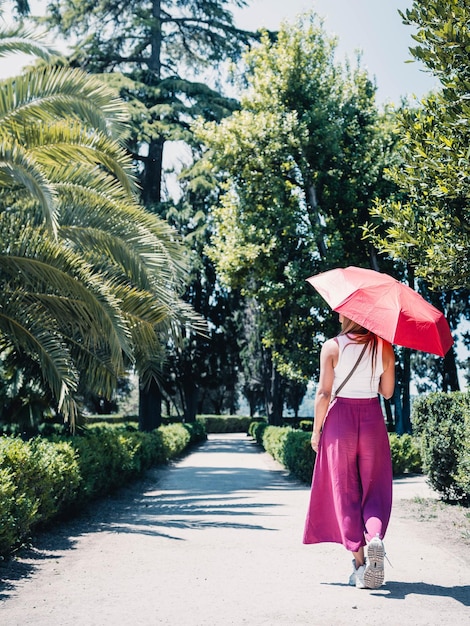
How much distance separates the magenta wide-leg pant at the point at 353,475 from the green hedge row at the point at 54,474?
8.42ft

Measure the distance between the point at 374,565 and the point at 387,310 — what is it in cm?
173

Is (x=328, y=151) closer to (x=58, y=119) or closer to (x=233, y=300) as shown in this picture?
(x=58, y=119)

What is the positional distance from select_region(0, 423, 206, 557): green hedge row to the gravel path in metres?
0.29

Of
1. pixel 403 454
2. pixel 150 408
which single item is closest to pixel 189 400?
pixel 150 408

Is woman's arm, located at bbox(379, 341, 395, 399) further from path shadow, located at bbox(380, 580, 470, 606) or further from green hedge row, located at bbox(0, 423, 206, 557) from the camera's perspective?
green hedge row, located at bbox(0, 423, 206, 557)

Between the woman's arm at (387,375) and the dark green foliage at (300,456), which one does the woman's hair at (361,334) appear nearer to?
the woman's arm at (387,375)

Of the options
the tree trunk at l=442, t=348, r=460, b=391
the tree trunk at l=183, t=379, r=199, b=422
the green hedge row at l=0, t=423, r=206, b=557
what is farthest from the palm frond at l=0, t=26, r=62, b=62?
the tree trunk at l=183, t=379, r=199, b=422

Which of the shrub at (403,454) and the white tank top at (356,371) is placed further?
the shrub at (403,454)

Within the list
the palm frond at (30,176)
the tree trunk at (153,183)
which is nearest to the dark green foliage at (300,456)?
the palm frond at (30,176)

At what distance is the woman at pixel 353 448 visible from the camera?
4.82 meters

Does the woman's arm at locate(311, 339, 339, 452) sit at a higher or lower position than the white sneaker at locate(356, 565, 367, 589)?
higher

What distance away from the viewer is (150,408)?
24.0 metres

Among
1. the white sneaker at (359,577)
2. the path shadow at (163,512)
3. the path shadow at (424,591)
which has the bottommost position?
the path shadow at (163,512)

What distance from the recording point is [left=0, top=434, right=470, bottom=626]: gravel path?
427 centimetres
